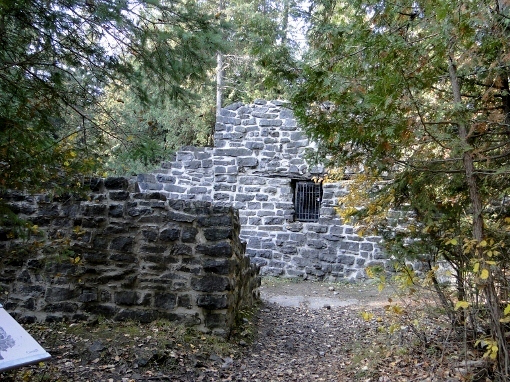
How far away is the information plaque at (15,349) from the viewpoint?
2.51m

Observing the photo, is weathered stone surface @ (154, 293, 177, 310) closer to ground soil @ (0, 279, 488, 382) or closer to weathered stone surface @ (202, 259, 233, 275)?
ground soil @ (0, 279, 488, 382)

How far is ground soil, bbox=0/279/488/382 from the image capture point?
394 centimetres

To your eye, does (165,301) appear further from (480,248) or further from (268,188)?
(268,188)

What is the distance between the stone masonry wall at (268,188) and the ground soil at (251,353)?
3762 mm

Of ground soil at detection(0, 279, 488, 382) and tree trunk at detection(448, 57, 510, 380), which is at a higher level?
tree trunk at detection(448, 57, 510, 380)

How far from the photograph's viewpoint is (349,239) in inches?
388

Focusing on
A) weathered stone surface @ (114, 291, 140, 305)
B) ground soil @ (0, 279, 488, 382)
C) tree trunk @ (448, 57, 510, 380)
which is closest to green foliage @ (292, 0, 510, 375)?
tree trunk @ (448, 57, 510, 380)

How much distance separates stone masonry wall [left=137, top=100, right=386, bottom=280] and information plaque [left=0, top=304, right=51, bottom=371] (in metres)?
7.67

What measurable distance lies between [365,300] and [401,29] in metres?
5.70

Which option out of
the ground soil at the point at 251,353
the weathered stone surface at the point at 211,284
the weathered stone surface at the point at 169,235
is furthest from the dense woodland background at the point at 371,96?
the weathered stone surface at the point at 211,284

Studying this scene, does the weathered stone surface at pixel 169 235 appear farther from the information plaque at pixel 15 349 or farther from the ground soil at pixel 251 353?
the information plaque at pixel 15 349

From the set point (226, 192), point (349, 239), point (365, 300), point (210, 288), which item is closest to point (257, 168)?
point (226, 192)

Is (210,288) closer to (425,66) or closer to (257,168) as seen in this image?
(425,66)

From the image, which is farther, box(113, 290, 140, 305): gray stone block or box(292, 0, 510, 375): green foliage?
box(113, 290, 140, 305): gray stone block
